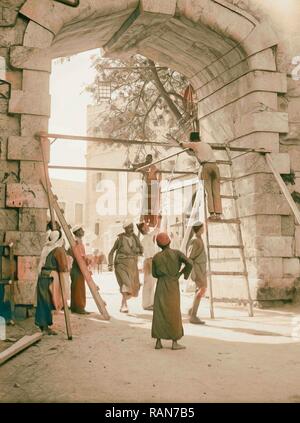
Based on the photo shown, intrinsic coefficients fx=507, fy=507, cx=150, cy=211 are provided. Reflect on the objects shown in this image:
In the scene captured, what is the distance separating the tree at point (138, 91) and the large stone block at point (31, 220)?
7949mm

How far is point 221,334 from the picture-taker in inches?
246

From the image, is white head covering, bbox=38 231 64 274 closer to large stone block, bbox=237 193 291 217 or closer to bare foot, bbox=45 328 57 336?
bare foot, bbox=45 328 57 336

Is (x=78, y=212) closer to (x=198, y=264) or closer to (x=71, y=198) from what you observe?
(x=71, y=198)

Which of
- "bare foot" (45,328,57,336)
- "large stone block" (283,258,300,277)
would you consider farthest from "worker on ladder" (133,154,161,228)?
"bare foot" (45,328,57,336)

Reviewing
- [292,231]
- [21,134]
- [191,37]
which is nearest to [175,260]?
[21,134]

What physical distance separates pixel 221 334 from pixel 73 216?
116ft

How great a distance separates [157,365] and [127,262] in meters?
4.19

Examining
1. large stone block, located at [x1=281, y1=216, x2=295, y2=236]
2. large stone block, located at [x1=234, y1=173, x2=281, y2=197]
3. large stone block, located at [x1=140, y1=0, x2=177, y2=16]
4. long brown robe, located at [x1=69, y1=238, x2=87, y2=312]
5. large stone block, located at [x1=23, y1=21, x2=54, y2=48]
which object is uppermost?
large stone block, located at [x1=140, y1=0, x2=177, y2=16]

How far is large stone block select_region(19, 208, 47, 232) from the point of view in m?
7.10

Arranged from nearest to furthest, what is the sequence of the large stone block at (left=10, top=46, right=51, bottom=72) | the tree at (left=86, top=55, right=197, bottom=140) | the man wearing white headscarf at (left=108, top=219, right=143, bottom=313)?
1. the large stone block at (left=10, top=46, right=51, bottom=72)
2. the man wearing white headscarf at (left=108, top=219, right=143, bottom=313)
3. the tree at (left=86, top=55, right=197, bottom=140)

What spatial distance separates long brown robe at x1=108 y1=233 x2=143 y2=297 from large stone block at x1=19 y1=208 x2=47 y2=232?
6.14 feet

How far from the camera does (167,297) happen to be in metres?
5.51

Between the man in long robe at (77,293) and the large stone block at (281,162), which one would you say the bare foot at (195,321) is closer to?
the man in long robe at (77,293)

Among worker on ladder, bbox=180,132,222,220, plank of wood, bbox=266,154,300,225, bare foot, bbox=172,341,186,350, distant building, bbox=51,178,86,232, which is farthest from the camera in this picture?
distant building, bbox=51,178,86,232
